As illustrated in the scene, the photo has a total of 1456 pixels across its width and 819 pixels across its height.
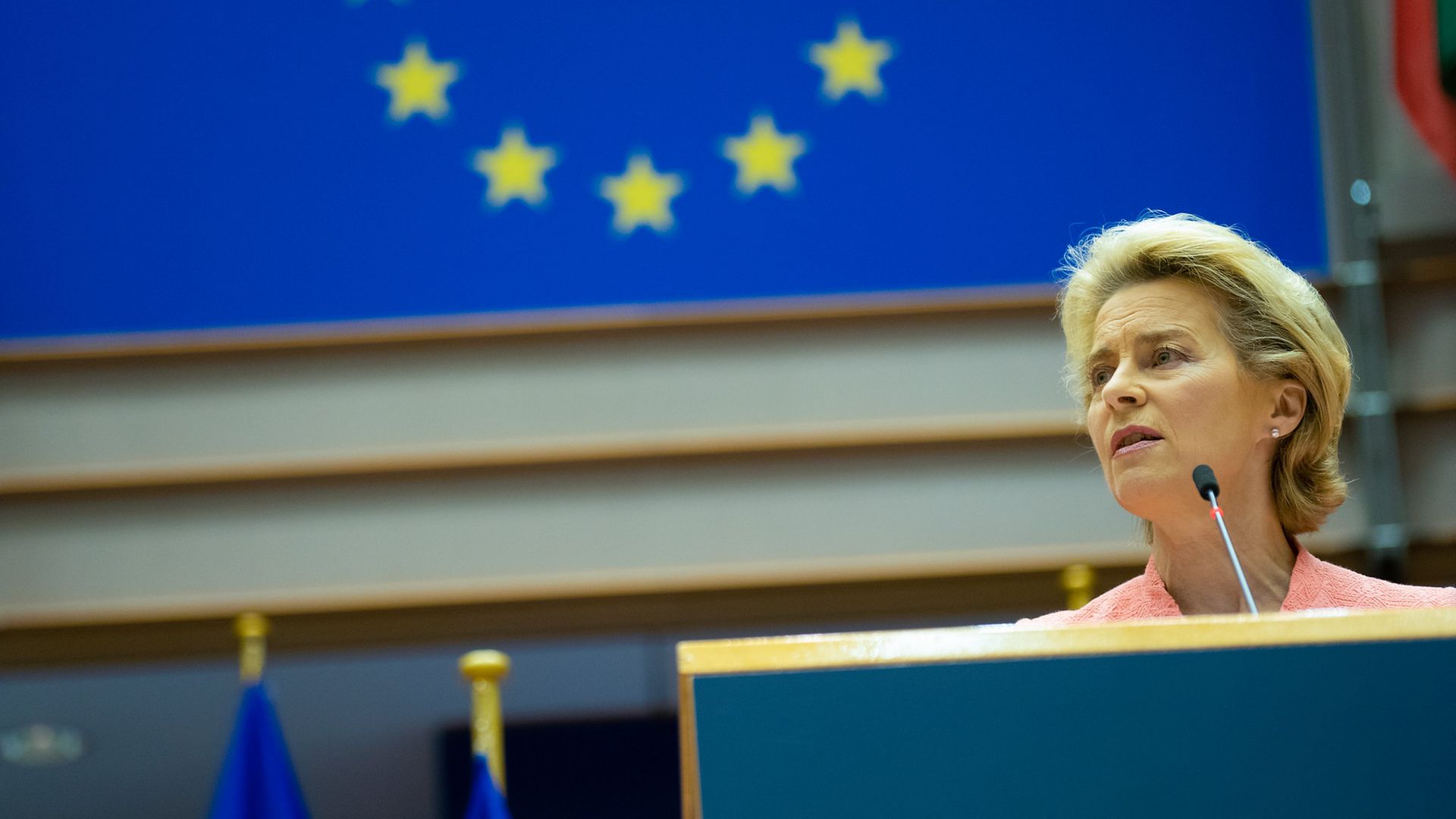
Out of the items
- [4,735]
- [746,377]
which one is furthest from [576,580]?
[4,735]

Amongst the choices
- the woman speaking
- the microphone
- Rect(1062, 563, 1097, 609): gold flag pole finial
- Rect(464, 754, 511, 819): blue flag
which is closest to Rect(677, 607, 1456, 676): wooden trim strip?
the microphone

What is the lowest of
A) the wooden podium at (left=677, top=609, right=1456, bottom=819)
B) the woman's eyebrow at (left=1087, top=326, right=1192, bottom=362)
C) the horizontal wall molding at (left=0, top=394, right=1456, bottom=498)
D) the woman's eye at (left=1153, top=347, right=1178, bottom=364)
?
the wooden podium at (left=677, top=609, right=1456, bottom=819)

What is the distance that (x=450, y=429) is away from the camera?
10.7 feet

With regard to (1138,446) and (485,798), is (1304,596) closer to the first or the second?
(1138,446)

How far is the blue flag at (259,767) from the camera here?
2.81m

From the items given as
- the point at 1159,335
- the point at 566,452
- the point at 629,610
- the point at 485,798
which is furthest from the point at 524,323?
the point at 1159,335

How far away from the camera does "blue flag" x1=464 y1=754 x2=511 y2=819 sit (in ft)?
8.79

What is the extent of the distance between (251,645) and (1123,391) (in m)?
1.83

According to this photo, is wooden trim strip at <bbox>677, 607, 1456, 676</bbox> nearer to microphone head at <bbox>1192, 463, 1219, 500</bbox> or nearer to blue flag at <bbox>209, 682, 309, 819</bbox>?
microphone head at <bbox>1192, 463, 1219, 500</bbox>

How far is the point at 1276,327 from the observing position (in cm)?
197

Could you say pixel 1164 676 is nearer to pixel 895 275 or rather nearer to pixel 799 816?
pixel 799 816

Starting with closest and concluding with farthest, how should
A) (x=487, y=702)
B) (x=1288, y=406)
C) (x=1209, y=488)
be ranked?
1. (x=1209, y=488)
2. (x=1288, y=406)
3. (x=487, y=702)

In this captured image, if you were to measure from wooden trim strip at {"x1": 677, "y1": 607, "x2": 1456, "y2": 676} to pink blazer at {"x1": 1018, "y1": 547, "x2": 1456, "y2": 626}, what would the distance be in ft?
2.05

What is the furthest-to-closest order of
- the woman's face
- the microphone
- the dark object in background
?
the dark object in background, the woman's face, the microphone
